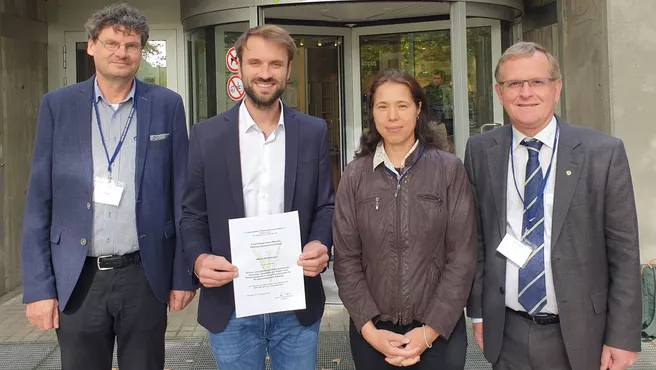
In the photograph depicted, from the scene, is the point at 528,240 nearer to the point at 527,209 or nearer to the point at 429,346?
the point at 527,209

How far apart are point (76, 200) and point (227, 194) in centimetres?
64

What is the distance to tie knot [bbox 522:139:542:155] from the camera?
7.75ft

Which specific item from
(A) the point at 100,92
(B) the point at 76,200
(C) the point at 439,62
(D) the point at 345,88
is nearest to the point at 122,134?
(A) the point at 100,92

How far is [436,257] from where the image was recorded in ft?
7.44

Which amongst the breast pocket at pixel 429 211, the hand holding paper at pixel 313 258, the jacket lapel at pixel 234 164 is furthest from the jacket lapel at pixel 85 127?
the breast pocket at pixel 429 211

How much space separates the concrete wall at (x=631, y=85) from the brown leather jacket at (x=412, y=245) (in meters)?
3.47

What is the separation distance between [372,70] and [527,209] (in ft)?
18.6

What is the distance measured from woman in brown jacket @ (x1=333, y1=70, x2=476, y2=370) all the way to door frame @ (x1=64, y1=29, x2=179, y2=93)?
528 centimetres

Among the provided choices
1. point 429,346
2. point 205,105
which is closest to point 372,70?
point 205,105

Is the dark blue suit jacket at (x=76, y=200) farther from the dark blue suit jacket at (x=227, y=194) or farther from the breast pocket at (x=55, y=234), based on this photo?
the dark blue suit jacket at (x=227, y=194)

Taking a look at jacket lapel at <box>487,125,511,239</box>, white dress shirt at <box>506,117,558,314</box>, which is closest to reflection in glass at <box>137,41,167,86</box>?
jacket lapel at <box>487,125,511,239</box>

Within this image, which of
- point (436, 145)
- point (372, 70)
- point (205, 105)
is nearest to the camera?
A: point (436, 145)

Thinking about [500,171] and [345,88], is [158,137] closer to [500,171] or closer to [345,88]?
[500,171]

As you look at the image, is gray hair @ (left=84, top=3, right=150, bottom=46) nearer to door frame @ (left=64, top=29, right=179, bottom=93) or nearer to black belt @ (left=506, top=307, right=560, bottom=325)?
black belt @ (left=506, top=307, right=560, bottom=325)
